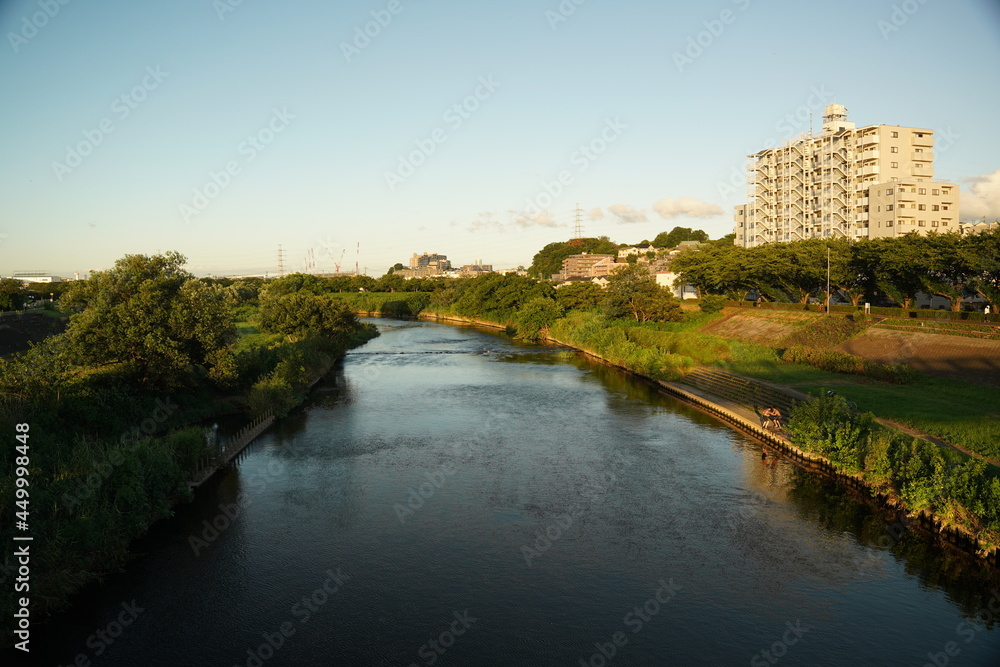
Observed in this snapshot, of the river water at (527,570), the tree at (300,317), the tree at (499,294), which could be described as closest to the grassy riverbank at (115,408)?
the river water at (527,570)

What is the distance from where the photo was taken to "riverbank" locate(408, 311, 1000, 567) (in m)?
21.6

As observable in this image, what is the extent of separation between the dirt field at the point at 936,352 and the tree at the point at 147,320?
45.2m

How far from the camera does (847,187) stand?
104312mm

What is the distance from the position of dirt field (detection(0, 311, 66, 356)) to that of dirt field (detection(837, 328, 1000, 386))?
6887cm

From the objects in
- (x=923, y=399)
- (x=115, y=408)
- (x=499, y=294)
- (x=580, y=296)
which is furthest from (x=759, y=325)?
(x=115, y=408)

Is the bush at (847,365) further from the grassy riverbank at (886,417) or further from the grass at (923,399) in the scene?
the grass at (923,399)

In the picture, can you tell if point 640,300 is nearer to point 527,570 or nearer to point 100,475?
point 527,570

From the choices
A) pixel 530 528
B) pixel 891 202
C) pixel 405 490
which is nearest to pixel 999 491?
pixel 530 528

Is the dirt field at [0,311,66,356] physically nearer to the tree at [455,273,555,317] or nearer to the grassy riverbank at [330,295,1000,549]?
the grassy riverbank at [330,295,1000,549]

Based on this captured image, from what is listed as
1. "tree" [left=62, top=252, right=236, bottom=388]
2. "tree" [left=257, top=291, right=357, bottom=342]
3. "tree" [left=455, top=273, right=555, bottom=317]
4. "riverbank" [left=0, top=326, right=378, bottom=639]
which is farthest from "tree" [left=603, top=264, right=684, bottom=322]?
"tree" [left=62, top=252, right=236, bottom=388]

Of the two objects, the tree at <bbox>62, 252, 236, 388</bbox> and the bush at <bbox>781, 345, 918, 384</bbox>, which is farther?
the bush at <bbox>781, 345, 918, 384</bbox>

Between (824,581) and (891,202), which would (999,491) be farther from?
(891,202)

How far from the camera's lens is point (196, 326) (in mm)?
37312

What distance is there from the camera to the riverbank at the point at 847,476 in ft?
70.8
